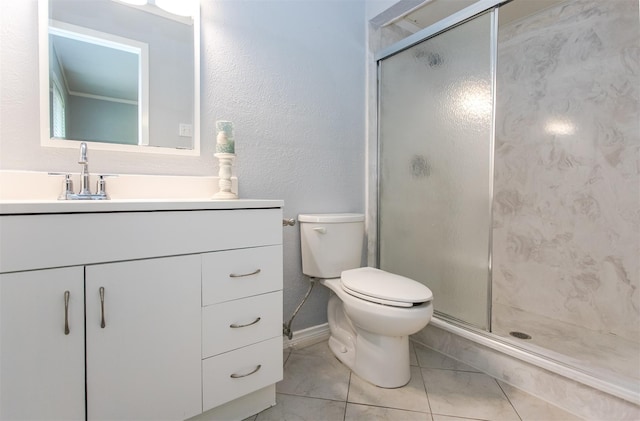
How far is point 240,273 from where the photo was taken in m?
1.04

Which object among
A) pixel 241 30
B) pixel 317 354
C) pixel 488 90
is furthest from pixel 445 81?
pixel 317 354

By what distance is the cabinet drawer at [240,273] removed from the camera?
0.98m

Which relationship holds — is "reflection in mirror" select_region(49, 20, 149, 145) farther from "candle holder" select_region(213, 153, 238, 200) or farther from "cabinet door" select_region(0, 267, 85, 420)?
"cabinet door" select_region(0, 267, 85, 420)

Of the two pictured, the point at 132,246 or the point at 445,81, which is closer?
the point at 132,246

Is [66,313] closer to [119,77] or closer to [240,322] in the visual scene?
[240,322]

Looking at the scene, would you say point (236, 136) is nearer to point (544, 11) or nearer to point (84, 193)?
point (84, 193)

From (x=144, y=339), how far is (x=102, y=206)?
1.26 ft

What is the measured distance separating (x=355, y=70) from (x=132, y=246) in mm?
1593

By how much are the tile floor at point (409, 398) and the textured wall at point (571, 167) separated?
0.89 m

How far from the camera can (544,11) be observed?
1.87 metres

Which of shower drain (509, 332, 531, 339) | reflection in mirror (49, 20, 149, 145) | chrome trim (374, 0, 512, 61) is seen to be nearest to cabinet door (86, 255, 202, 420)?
reflection in mirror (49, 20, 149, 145)

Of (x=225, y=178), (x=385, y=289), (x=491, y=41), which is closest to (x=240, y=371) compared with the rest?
(x=385, y=289)

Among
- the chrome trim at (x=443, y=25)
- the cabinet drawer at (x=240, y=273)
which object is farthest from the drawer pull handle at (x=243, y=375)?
the chrome trim at (x=443, y=25)

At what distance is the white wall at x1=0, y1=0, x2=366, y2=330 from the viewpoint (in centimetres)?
104
